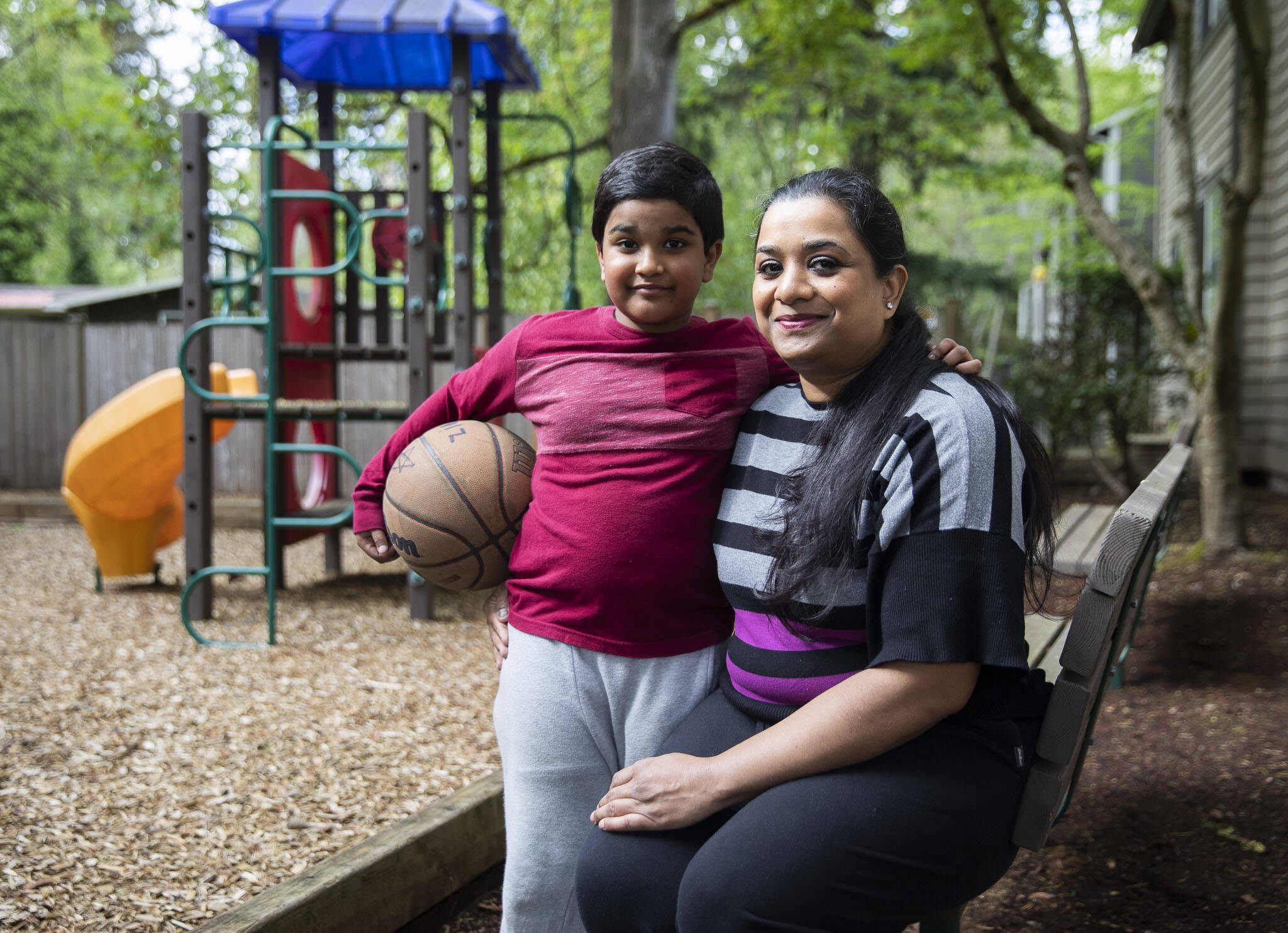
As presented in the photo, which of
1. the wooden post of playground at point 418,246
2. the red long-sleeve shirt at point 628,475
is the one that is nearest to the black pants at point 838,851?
the red long-sleeve shirt at point 628,475

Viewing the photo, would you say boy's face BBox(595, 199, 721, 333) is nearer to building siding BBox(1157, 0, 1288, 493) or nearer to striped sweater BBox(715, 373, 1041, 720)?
striped sweater BBox(715, 373, 1041, 720)

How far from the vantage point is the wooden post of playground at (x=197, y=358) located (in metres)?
5.44

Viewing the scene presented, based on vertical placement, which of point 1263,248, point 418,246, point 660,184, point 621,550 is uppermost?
point 1263,248

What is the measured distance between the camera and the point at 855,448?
180 cm

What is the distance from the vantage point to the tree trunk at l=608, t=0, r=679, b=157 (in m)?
7.90

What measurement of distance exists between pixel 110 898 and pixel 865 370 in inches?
86.2

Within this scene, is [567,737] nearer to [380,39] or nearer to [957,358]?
[957,358]

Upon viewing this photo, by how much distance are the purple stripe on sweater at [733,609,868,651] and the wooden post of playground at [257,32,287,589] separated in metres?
4.08

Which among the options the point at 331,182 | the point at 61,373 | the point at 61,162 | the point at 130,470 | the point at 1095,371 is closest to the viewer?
the point at 130,470

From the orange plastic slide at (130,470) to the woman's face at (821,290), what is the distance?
517 centimetres

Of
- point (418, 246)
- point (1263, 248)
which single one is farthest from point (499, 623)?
point (1263, 248)

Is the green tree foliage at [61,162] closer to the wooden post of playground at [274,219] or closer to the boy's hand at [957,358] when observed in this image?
the wooden post of playground at [274,219]

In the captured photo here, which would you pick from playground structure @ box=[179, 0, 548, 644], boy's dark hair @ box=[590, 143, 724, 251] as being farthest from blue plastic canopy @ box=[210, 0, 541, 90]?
boy's dark hair @ box=[590, 143, 724, 251]

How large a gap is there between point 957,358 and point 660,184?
0.65 m
